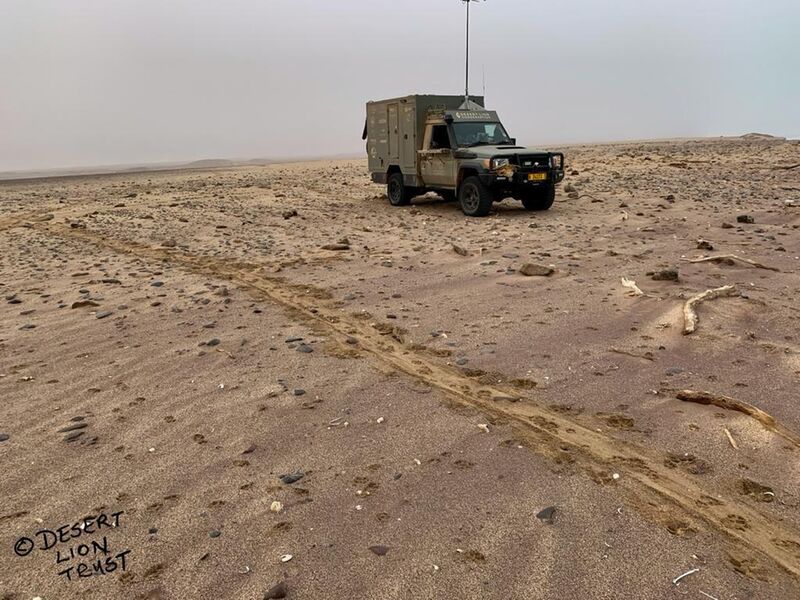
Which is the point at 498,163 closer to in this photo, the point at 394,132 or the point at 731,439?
the point at 394,132

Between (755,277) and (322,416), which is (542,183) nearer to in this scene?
(755,277)

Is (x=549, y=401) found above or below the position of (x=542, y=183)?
below

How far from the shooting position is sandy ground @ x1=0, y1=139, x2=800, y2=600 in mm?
2771

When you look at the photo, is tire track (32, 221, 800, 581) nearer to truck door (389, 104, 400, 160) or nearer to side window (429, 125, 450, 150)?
side window (429, 125, 450, 150)

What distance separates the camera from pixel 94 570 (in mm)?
2789

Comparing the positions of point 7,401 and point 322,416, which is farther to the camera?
point 7,401

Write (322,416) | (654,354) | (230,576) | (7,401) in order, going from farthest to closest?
1. (654,354)
2. (7,401)
3. (322,416)
4. (230,576)

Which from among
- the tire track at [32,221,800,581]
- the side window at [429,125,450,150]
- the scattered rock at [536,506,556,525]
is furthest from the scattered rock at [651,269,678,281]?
the side window at [429,125,450,150]

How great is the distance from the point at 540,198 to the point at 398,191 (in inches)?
155

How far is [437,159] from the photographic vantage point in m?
14.5

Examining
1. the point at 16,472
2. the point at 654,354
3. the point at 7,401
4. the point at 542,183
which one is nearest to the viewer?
the point at 16,472

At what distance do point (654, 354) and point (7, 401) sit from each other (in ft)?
16.4

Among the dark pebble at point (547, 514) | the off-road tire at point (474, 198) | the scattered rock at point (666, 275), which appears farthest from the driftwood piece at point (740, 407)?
the off-road tire at point (474, 198)

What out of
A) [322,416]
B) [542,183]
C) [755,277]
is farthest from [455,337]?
[542,183]
